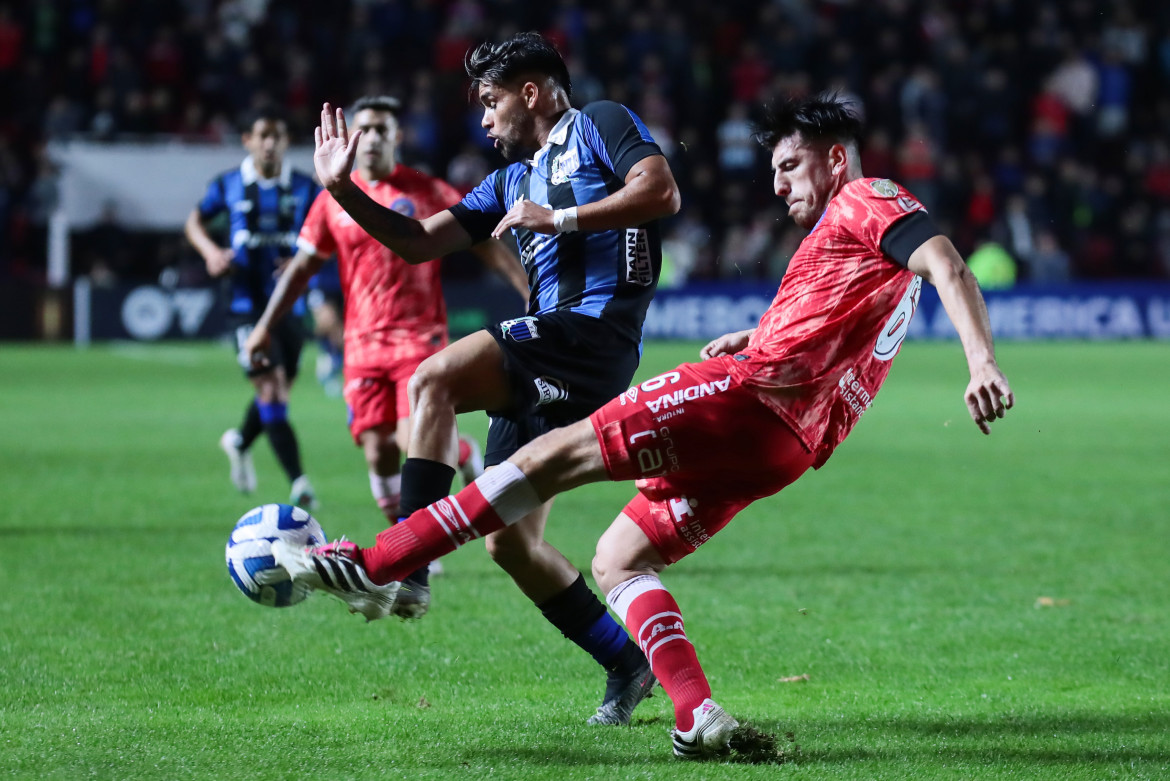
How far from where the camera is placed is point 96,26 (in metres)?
26.0

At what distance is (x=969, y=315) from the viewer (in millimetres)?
3584

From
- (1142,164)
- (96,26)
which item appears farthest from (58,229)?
(1142,164)

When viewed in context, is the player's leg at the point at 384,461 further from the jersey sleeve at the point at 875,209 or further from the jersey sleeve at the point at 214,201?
the jersey sleeve at the point at 875,209

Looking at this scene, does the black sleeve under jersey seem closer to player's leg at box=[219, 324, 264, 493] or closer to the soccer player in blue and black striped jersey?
the soccer player in blue and black striped jersey

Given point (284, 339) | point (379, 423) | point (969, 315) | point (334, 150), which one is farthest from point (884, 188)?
point (284, 339)

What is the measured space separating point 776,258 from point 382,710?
21054 millimetres

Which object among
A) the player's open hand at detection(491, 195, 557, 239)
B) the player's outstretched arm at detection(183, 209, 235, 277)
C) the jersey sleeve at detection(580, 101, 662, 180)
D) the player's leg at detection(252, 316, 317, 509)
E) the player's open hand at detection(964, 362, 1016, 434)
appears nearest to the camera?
the player's open hand at detection(964, 362, 1016, 434)

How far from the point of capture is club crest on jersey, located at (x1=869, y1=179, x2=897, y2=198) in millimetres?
3852

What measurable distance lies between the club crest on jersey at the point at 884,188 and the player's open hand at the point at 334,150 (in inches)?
57.5

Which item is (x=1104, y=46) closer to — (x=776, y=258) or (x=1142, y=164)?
(x=1142, y=164)

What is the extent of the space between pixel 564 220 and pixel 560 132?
1.98 ft

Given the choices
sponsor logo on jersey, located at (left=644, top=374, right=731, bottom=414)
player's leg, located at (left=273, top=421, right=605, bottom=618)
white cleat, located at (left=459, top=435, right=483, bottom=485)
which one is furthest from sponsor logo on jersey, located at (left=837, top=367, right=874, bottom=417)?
white cleat, located at (left=459, top=435, right=483, bottom=485)

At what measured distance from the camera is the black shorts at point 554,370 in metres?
4.42

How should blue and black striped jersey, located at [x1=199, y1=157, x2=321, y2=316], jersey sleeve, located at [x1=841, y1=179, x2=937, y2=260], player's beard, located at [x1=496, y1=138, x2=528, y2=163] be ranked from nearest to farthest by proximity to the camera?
jersey sleeve, located at [x1=841, y1=179, x2=937, y2=260] → player's beard, located at [x1=496, y1=138, x2=528, y2=163] → blue and black striped jersey, located at [x1=199, y1=157, x2=321, y2=316]
